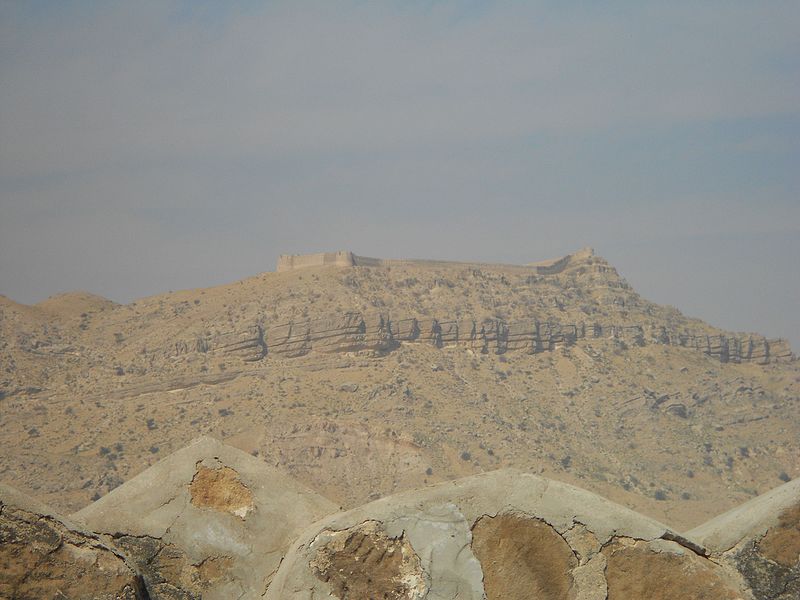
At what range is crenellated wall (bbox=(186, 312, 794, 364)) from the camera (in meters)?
76.4

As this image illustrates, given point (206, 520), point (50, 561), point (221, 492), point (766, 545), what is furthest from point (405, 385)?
point (50, 561)

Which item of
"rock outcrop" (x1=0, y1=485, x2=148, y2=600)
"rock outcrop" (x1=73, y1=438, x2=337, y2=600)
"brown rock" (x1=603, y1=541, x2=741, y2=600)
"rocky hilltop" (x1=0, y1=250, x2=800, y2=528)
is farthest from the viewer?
"rocky hilltop" (x1=0, y1=250, x2=800, y2=528)

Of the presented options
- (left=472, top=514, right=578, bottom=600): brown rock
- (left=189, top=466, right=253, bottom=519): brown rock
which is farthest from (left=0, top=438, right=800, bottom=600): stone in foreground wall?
(left=189, top=466, right=253, bottom=519): brown rock

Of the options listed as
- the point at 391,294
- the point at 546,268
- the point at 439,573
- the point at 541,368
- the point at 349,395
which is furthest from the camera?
the point at 546,268

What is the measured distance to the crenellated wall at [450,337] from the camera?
76.4 meters

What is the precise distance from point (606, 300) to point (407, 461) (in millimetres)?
33412

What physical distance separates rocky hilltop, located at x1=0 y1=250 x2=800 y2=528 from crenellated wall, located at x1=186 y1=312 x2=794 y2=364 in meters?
0.16

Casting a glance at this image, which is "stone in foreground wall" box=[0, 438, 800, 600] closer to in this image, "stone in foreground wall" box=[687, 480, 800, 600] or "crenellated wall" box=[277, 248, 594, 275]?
"stone in foreground wall" box=[687, 480, 800, 600]

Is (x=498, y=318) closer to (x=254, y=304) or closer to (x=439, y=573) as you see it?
(x=254, y=304)

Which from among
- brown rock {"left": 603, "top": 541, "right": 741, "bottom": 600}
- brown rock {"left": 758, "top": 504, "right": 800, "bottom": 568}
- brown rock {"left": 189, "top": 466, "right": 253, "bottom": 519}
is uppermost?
brown rock {"left": 189, "top": 466, "right": 253, "bottom": 519}

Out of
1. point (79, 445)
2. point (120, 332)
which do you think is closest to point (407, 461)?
point (79, 445)

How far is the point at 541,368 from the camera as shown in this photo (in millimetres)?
80188

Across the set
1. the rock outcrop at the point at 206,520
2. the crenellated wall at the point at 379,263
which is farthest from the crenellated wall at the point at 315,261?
the rock outcrop at the point at 206,520

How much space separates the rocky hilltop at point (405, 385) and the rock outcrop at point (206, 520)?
4895 centimetres
